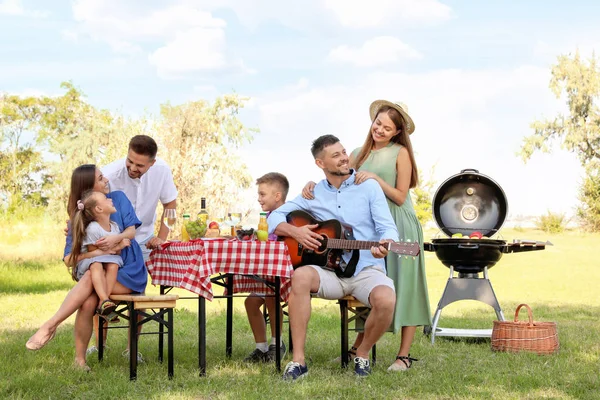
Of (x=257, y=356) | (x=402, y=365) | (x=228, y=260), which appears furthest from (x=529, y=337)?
(x=228, y=260)

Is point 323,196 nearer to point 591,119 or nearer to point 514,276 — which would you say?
point 514,276

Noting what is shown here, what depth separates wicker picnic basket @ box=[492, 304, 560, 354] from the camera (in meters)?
6.10

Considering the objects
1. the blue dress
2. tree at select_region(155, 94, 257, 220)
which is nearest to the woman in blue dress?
the blue dress

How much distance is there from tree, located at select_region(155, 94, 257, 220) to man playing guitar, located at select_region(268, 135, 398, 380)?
14.9m

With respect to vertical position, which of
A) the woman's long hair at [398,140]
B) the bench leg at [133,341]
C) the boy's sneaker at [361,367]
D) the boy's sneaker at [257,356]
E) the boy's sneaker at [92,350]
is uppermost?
the woman's long hair at [398,140]

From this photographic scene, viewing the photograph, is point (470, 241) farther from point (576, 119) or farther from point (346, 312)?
point (576, 119)

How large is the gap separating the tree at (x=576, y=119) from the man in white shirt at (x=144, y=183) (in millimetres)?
35262

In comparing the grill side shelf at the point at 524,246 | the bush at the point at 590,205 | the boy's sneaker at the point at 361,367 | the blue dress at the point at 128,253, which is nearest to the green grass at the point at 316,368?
the boy's sneaker at the point at 361,367

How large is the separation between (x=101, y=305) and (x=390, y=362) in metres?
2.20

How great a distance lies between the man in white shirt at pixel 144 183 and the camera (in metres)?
5.39

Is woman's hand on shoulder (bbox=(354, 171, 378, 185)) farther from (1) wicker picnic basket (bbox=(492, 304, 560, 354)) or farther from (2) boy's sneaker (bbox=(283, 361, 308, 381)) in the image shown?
(1) wicker picnic basket (bbox=(492, 304, 560, 354))

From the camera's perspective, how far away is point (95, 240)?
5.08 meters

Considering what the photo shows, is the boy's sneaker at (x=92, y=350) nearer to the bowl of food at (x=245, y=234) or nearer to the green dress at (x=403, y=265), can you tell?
the bowl of food at (x=245, y=234)

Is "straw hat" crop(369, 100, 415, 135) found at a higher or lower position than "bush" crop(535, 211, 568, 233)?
higher
